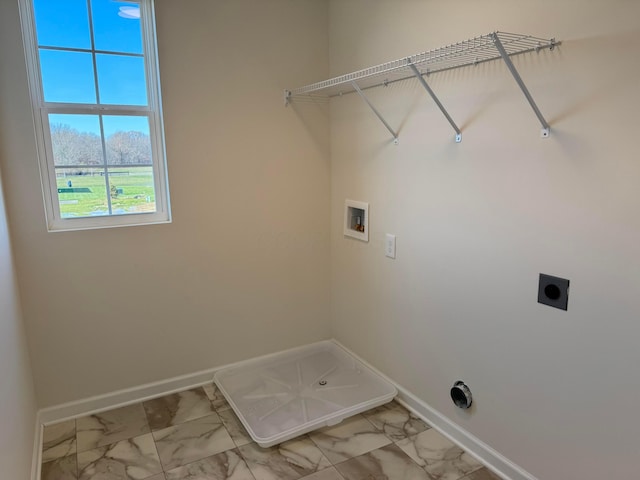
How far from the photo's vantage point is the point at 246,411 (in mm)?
2354

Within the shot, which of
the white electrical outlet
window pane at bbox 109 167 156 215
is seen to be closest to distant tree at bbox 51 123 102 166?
window pane at bbox 109 167 156 215

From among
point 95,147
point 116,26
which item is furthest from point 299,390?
point 116,26

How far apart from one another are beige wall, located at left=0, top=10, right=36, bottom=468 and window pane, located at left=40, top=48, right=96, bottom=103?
0.59 ft

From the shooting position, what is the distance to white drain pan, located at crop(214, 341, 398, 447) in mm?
2244

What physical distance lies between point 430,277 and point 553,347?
66 centimetres

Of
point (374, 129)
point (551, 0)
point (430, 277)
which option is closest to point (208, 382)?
point (430, 277)

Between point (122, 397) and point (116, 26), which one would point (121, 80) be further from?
point (122, 397)

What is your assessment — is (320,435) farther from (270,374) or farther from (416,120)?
(416,120)

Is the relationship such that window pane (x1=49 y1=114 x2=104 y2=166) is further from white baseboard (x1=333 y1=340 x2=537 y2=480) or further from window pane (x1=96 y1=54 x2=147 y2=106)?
white baseboard (x1=333 y1=340 x2=537 y2=480)

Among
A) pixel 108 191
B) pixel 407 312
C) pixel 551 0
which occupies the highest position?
pixel 551 0

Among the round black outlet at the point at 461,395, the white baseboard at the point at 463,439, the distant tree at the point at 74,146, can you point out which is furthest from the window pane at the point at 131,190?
the round black outlet at the point at 461,395

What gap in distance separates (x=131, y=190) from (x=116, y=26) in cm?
85

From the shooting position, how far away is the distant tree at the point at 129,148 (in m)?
2.32

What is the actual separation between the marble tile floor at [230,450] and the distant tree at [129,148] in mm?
1396
